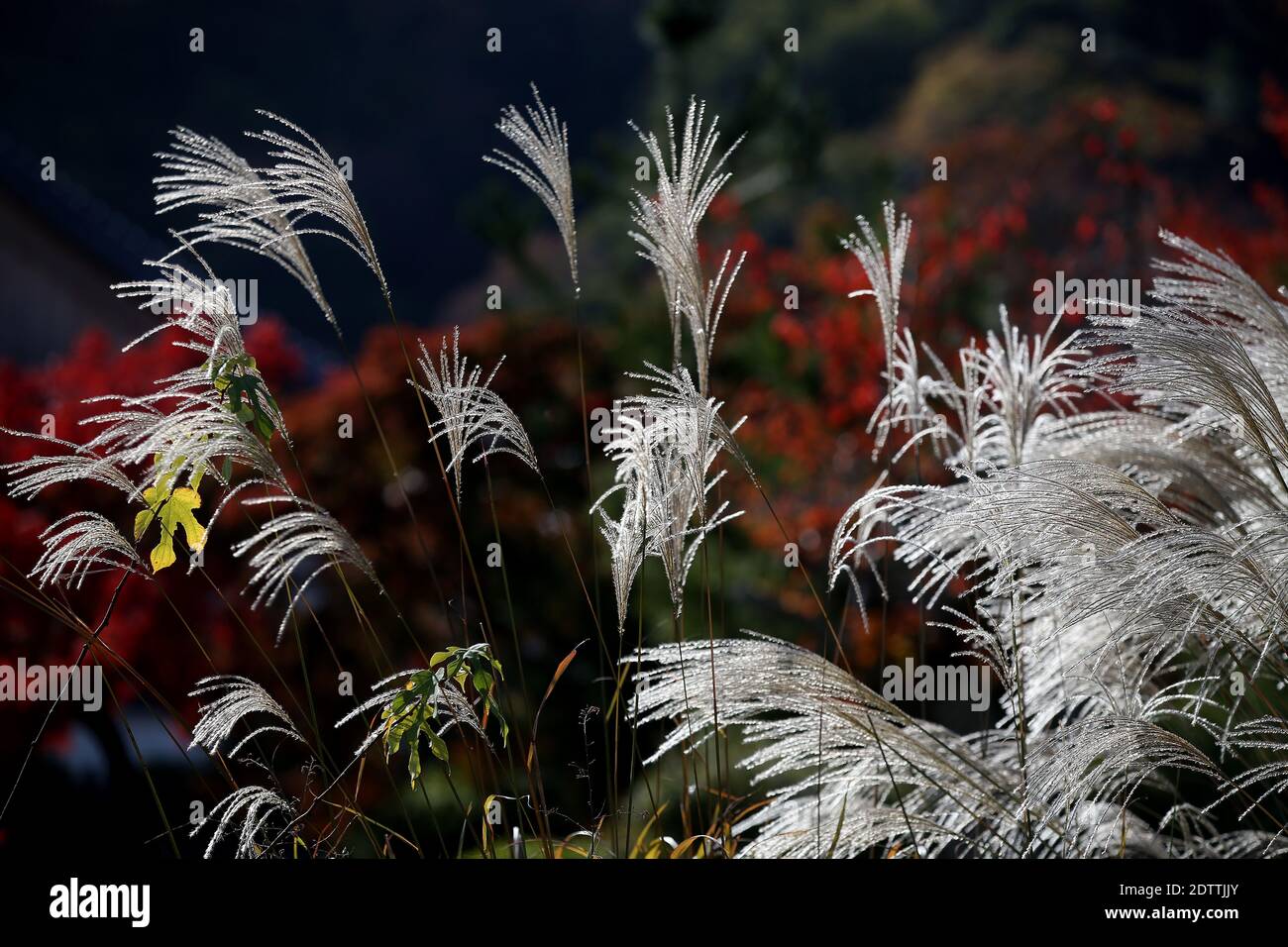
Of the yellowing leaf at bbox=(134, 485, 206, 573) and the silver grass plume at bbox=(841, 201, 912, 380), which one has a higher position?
the silver grass plume at bbox=(841, 201, 912, 380)

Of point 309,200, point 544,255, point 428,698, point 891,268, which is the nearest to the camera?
point 428,698

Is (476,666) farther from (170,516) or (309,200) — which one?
(309,200)

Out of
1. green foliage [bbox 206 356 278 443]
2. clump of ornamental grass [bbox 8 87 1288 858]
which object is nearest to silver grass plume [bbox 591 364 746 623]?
clump of ornamental grass [bbox 8 87 1288 858]

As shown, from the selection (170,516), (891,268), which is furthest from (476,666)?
(891,268)

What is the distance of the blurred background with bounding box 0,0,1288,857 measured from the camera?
4898mm

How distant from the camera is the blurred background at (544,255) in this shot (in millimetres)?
4898

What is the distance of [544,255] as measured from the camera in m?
16.6

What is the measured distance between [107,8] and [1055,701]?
16.0 m

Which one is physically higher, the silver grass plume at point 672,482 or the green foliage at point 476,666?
the silver grass plume at point 672,482

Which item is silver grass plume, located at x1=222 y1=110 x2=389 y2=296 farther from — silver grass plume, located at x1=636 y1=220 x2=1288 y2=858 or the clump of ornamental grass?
silver grass plume, located at x1=636 y1=220 x2=1288 y2=858

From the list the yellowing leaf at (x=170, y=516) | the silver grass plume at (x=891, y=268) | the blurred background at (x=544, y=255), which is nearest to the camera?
the yellowing leaf at (x=170, y=516)

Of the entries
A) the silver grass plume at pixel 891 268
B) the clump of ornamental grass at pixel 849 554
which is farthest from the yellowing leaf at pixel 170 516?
the silver grass plume at pixel 891 268

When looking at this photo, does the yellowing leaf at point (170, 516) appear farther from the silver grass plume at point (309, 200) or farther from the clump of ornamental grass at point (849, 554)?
the silver grass plume at point (309, 200)

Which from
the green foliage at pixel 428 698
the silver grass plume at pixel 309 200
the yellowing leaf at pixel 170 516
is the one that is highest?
the silver grass plume at pixel 309 200
